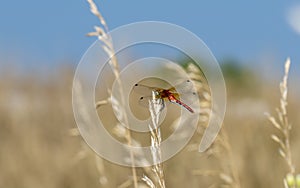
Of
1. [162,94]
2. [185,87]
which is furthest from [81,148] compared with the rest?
[162,94]

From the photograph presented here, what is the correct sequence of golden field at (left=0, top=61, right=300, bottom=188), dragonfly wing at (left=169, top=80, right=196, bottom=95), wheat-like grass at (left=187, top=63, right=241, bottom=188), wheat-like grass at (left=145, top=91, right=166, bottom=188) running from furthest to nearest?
golden field at (left=0, top=61, right=300, bottom=188) → wheat-like grass at (left=187, top=63, right=241, bottom=188) → dragonfly wing at (left=169, top=80, right=196, bottom=95) → wheat-like grass at (left=145, top=91, right=166, bottom=188)

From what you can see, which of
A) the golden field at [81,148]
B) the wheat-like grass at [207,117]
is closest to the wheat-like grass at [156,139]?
the wheat-like grass at [207,117]

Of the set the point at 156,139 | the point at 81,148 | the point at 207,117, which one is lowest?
the point at 156,139

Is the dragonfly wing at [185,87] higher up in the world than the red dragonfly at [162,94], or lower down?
higher up

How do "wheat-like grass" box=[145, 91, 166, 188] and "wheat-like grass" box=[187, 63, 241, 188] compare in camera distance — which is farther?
"wheat-like grass" box=[187, 63, 241, 188]

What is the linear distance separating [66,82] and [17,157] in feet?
9.37

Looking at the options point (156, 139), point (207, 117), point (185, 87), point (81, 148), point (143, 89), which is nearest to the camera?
point (156, 139)

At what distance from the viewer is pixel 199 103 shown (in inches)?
66.1

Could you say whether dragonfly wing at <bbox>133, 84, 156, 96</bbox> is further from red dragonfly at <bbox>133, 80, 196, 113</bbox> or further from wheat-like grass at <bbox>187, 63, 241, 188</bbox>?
wheat-like grass at <bbox>187, 63, 241, 188</bbox>

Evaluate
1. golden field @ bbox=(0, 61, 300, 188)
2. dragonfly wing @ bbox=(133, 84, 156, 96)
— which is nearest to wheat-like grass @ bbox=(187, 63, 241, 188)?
dragonfly wing @ bbox=(133, 84, 156, 96)

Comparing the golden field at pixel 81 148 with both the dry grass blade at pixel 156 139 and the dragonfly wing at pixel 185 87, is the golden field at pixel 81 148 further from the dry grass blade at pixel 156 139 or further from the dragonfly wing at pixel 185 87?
the dry grass blade at pixel 156 139


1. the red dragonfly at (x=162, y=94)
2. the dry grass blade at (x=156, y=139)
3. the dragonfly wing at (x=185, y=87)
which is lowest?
the dry grass blade at (x=156, y=139)

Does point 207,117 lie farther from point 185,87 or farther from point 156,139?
point 156,139

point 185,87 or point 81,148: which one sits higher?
point 81,148
